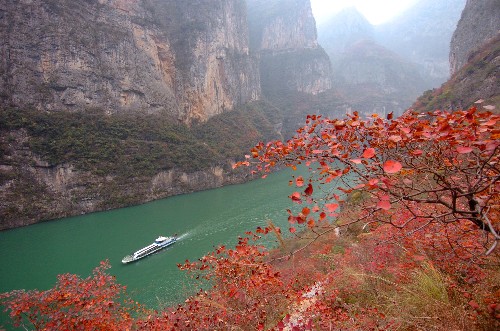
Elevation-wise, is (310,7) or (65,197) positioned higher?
(310,7)

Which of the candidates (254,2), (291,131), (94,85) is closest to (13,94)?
(94,85)

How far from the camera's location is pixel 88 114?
189 feet

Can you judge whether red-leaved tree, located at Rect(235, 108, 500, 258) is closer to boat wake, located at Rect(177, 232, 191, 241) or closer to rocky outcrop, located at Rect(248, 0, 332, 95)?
boat wake, located at Rect(177, 232, 191, 241)

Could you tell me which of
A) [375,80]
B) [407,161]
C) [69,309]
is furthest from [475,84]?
[375,80]

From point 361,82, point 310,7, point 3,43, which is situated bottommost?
point 361,82

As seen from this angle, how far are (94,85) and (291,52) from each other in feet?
355

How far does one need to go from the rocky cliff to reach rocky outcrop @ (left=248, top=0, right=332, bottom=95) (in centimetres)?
4312

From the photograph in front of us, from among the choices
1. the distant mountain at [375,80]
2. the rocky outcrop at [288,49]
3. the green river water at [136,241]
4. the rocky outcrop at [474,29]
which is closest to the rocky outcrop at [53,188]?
Result: the green river water at [136,241]

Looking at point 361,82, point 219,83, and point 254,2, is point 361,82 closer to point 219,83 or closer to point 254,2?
point 254,2

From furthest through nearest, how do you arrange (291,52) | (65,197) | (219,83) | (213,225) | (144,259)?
(291,52) → (219,83) → (65,197) → (213,225) → (144,259)

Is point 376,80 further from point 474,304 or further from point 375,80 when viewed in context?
point 474,304

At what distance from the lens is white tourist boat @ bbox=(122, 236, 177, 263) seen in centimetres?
2202

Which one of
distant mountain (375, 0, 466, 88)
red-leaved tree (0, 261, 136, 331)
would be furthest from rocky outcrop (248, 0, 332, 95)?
red-leaved tree (0, 261, 136, 331)

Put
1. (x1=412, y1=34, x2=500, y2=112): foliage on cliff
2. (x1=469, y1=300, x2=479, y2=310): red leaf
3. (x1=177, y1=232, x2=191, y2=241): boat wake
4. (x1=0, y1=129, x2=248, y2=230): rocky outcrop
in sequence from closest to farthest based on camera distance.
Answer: (x1=469, y1=300, x2=479, y2=310): red leaf → (x1=412, y1=34, x2=500, y2=112): foliage on cliff → (x1=177, y1=232, x2=191, y2=241): boat wake → (x1=0, y1=129, x2=248, y2=230): rocky outcrop
